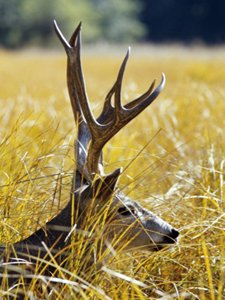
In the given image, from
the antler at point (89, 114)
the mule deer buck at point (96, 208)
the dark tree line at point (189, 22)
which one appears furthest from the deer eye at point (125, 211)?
the dark tree line at point (189, 22)

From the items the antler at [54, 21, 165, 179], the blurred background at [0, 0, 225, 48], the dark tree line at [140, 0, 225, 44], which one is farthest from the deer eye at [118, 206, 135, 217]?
the dark tree line at [140, 0, 225, 44]

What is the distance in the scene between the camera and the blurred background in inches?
1650

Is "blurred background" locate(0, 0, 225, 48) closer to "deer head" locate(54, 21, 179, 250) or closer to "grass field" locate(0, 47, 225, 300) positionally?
"grass field" locate(0, 47, 225, 300)

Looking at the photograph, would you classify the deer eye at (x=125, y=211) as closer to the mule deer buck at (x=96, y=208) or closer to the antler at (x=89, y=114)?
the mule deer buck at (x=96, y=208)

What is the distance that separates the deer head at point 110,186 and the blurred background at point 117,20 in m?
35.2

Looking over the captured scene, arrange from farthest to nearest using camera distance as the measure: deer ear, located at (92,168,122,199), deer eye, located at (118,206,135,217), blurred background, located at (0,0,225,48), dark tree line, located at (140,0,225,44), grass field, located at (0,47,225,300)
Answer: dark tree line, located at (140,0,225,44) < blurred background, located at (0,0,225,48) < deer eye, located at (118,206,135,217) < deer ear, located at (92,168,122,199) < grass field, located at (0,47,225,300)

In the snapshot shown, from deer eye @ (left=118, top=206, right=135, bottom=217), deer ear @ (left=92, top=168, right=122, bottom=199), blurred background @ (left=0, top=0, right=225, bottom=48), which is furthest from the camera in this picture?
blurred background @ (left=0, top=0, right=225, bottom=48)

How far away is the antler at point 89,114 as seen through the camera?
10.4 feet

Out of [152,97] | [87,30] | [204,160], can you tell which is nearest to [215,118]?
[204,160]

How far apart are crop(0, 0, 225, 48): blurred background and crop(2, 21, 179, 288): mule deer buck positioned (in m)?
35.2

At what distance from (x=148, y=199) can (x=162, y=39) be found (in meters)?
46.1

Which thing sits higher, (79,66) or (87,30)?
(79,66)

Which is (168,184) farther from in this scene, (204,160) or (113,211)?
(113,211)

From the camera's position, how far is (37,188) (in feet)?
11.6
